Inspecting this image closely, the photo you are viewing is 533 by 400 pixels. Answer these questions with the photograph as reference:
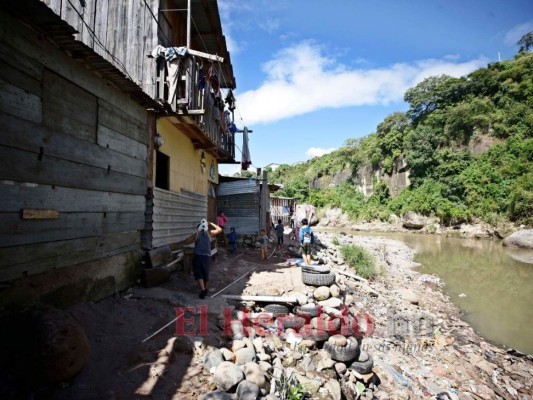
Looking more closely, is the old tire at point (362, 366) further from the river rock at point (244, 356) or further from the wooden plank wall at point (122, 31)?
the wooden plank wall at point (122, 31)

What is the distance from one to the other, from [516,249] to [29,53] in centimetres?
2810

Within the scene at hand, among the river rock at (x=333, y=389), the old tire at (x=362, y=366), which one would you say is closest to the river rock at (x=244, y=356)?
the river rock at (x=333, y=389)

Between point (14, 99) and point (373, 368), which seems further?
point (373, 368)

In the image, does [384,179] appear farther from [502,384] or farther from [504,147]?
[502,384]

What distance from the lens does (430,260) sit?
19109 mm

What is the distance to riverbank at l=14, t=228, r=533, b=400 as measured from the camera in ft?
12.1

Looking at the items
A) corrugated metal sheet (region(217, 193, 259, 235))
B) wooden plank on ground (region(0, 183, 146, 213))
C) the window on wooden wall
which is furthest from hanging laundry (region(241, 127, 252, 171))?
wooden plank on ground (region(0, 183, 146, 213))

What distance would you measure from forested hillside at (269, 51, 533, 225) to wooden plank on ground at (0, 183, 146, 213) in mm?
31441

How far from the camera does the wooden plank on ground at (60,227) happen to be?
3502 millimetres

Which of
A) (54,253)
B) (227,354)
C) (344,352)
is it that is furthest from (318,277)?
(54,253)

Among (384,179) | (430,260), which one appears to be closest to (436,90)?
(384,179)

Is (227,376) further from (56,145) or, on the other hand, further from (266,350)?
(56,145)

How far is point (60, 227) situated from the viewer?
4.28 m

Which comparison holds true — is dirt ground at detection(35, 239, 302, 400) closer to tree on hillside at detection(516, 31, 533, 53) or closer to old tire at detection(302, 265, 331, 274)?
old tire at detection(302, 265, 331, 274)
